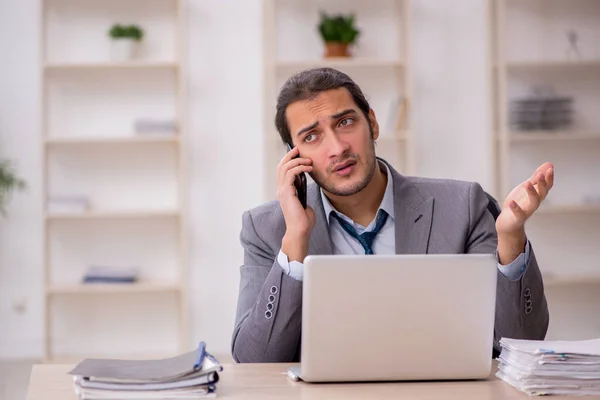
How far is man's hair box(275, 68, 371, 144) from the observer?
93.5 inches

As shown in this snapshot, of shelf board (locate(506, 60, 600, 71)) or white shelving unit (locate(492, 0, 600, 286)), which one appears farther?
white shelving unit (locate(492, 0, 600, 286))

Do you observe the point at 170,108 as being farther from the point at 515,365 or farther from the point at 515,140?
the point at 515,365

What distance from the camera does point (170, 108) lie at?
534 cm

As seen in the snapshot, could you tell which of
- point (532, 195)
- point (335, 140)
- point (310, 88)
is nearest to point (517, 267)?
point (532, 195)

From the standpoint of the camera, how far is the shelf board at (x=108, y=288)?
196 inches

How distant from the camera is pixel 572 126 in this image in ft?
17.9

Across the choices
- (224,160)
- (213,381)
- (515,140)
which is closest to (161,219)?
(224,160)

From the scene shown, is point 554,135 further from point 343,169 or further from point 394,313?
point 394,313

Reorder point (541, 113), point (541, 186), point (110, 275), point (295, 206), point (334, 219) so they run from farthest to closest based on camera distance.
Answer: point (541, 113) < point (110, 275) < point (334, 219) < point (295, 206) < point (541, 186)

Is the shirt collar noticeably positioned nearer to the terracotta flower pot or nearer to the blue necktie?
the blue necktie

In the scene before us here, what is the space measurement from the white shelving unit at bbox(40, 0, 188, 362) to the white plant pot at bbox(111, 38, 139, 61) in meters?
0.14

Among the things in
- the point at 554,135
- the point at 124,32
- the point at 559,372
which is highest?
the point at 124,32

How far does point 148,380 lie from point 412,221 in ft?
3.15

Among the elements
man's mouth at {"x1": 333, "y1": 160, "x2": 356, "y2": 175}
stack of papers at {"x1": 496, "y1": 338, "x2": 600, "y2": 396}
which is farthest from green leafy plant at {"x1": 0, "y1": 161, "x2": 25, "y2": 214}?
stack of papers at {"x1": 496, "y1": 338, "x2": 600, "y2": 396}
